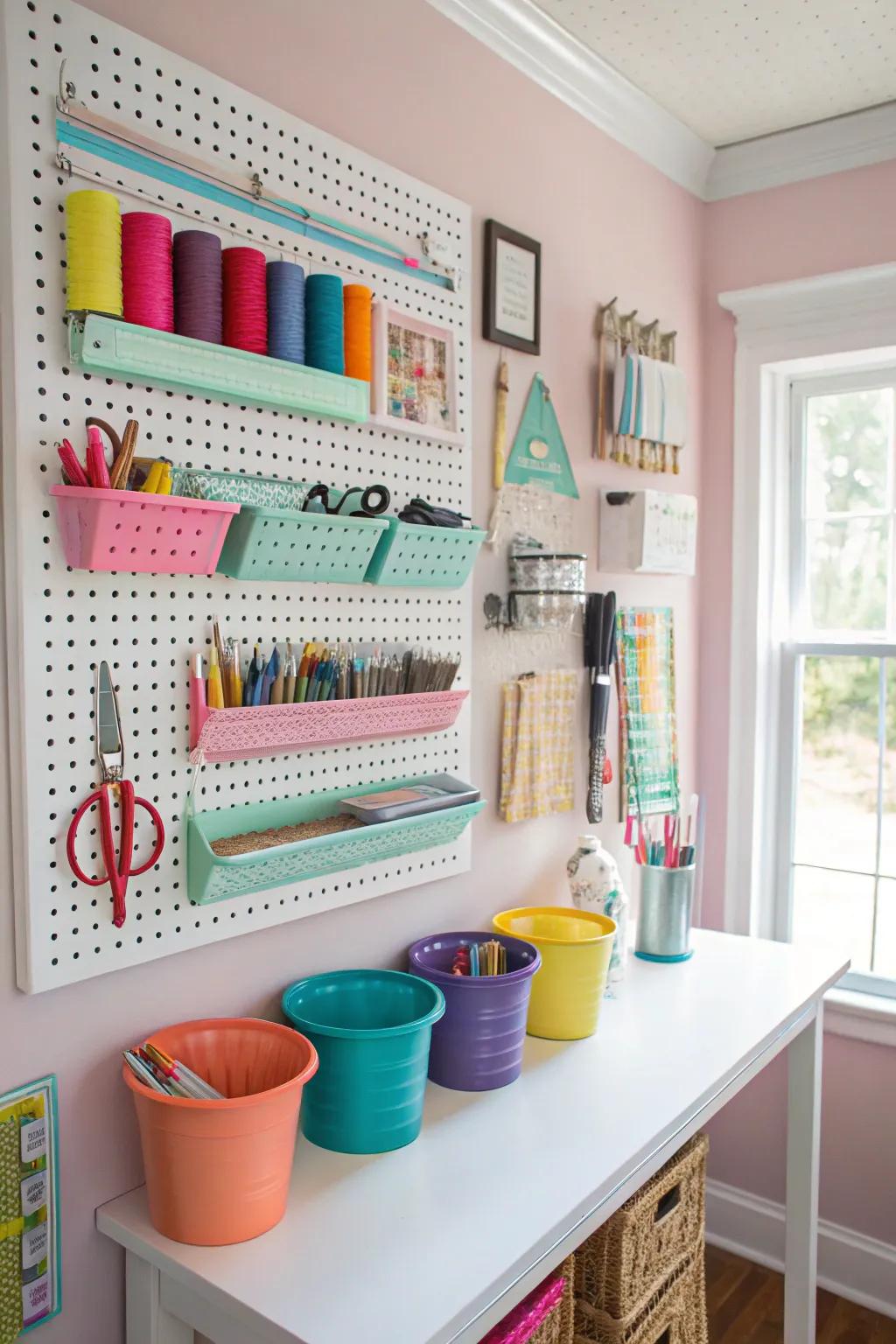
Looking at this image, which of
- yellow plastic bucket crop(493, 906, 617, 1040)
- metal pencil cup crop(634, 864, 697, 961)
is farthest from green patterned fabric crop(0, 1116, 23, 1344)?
metal pencil cup crop(634, 864, 697, 961)

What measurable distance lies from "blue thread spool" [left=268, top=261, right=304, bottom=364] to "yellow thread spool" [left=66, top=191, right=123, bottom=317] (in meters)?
0.25

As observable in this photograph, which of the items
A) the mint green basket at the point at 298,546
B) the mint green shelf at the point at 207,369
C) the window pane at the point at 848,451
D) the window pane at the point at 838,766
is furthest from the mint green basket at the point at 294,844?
the window pane at the point at 848,451

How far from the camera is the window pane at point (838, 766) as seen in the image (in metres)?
2.53

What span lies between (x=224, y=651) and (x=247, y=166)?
0.65 m

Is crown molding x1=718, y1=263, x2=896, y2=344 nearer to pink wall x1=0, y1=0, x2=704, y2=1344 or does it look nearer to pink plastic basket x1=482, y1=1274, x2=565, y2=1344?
pink wall x1=0, y1=0, x2=704, y2=1344

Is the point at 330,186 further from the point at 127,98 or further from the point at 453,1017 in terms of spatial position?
the point at 453,1017

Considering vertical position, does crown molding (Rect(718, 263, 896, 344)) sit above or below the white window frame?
above

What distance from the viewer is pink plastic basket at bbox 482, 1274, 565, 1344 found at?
138cm

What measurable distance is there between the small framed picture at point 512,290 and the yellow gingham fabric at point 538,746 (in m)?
0.63

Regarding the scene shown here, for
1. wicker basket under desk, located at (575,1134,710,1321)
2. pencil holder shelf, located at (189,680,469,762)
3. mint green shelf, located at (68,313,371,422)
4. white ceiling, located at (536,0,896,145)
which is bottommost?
wicker basket under desk, located at (575,1134,710,1321)

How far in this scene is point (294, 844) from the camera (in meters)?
1.39

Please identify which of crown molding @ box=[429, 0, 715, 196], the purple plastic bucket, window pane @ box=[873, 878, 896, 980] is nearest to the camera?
the purple plastic bucket

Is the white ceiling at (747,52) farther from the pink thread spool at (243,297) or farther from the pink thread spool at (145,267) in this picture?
the pink thread spool at (145,267)

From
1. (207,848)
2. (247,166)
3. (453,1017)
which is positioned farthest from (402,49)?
(453,1017)
